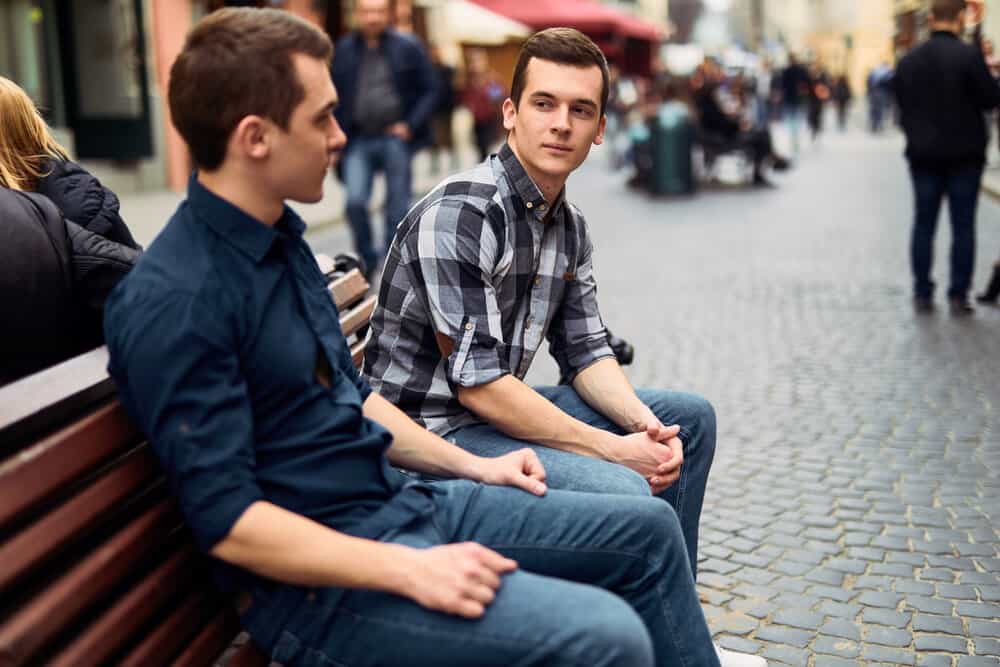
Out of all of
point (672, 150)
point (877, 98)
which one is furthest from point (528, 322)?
point (877, 98)

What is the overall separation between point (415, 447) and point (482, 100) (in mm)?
19325

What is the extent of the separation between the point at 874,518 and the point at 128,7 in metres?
14.6

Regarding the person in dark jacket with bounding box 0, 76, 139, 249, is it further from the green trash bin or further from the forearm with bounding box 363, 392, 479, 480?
the green trash bin

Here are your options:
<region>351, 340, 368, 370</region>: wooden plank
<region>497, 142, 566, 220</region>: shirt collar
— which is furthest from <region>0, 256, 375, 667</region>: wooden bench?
<region>351, 340, 368, 370</region>: wooden plank

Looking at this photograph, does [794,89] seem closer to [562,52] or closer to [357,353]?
[357,353]

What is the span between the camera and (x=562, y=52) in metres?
3.02

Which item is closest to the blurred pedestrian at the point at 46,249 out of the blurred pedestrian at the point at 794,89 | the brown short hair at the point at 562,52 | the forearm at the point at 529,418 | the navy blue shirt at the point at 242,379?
the navy blue shirt at the point at 242,379

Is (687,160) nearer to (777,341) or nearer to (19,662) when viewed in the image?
(777,341)

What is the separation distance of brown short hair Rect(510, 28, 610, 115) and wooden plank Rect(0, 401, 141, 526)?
1.45 m

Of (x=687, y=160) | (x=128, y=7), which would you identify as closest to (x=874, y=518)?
(x=687, y=160)

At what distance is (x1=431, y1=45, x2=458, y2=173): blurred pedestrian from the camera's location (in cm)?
1834

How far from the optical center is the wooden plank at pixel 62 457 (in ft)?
5.54

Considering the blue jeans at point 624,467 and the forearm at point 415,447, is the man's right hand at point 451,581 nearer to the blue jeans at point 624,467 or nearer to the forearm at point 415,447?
the forearm at point 415,447

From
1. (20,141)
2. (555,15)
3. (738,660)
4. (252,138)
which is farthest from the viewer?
(555,15)
